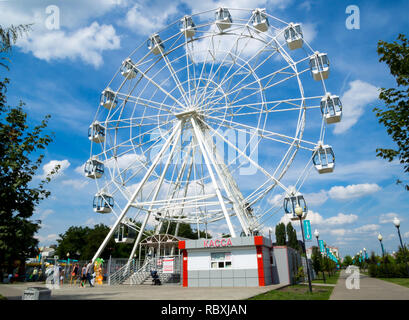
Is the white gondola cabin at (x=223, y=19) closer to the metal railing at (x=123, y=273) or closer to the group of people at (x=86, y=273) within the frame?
the metal railing at (x=123, y=273)

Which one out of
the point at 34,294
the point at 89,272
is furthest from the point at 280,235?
the point at 34,294

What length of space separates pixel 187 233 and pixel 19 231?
67.2 m

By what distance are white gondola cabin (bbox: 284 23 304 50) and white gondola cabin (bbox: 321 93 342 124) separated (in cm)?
494

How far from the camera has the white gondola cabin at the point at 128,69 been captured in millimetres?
28197

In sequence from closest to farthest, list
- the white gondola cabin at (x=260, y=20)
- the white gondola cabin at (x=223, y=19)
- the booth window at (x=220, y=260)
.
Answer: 1. the booth window at (x=220, y=260)
2. the white gondola cabin at (x=260, y=20)
3. the white gondola cabin at (x=223, y=19)

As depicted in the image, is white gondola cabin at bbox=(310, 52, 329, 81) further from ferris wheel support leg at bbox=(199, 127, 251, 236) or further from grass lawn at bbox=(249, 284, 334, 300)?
grass lawn at bbox=(249, 284, 334, 300)

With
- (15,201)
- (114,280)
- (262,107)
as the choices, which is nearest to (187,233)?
(114,280)

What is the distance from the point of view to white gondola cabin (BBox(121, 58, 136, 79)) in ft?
92.5

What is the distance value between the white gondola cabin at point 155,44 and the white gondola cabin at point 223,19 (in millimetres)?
5748

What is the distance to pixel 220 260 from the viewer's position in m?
19.5

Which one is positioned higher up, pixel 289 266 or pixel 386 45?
pixel 386 45

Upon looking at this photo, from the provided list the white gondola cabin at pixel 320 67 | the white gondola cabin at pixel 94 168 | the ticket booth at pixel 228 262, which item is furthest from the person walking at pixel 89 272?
the white gondola cabin at pixel 320 67
